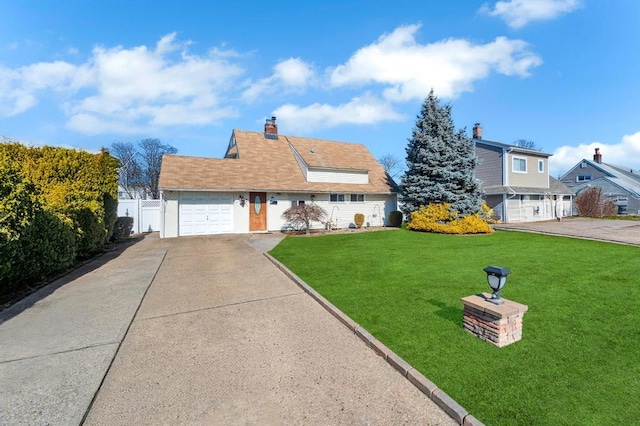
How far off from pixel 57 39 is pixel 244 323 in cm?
1307

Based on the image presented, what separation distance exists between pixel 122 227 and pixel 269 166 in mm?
8531

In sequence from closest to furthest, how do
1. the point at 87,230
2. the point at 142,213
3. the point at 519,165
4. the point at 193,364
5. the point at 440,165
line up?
the point at 193,364 < the point at 87,230 < the point at 142,213 < the point at 440,165 < the point at 519,165

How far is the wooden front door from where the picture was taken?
15.6 meters

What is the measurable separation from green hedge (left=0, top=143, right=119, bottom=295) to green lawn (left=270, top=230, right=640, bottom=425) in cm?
576

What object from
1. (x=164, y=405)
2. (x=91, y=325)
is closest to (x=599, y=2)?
(x=164, y=405)

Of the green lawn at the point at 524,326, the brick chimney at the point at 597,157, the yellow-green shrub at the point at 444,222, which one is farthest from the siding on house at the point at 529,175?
the brick chimney at the point at 597,157

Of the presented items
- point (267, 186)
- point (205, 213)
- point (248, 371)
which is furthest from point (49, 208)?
point (267, 186)

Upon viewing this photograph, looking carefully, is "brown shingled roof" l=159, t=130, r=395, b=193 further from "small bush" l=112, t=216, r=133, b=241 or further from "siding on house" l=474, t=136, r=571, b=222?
"siding on house" l=474, t=136, r=571, b=222

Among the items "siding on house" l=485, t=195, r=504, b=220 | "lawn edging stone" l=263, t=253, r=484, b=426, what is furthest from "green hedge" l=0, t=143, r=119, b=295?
"siding on house" l=485, t=195, r=504, b=220

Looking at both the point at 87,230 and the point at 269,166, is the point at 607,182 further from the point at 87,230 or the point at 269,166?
the point at 87,230

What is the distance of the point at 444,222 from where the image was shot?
15812 mm

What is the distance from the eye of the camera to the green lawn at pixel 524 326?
253cm

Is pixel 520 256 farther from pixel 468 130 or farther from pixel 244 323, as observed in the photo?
pixel 468 130

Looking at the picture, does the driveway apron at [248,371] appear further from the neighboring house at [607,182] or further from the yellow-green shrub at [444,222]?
the neighboring house at [607,182]
